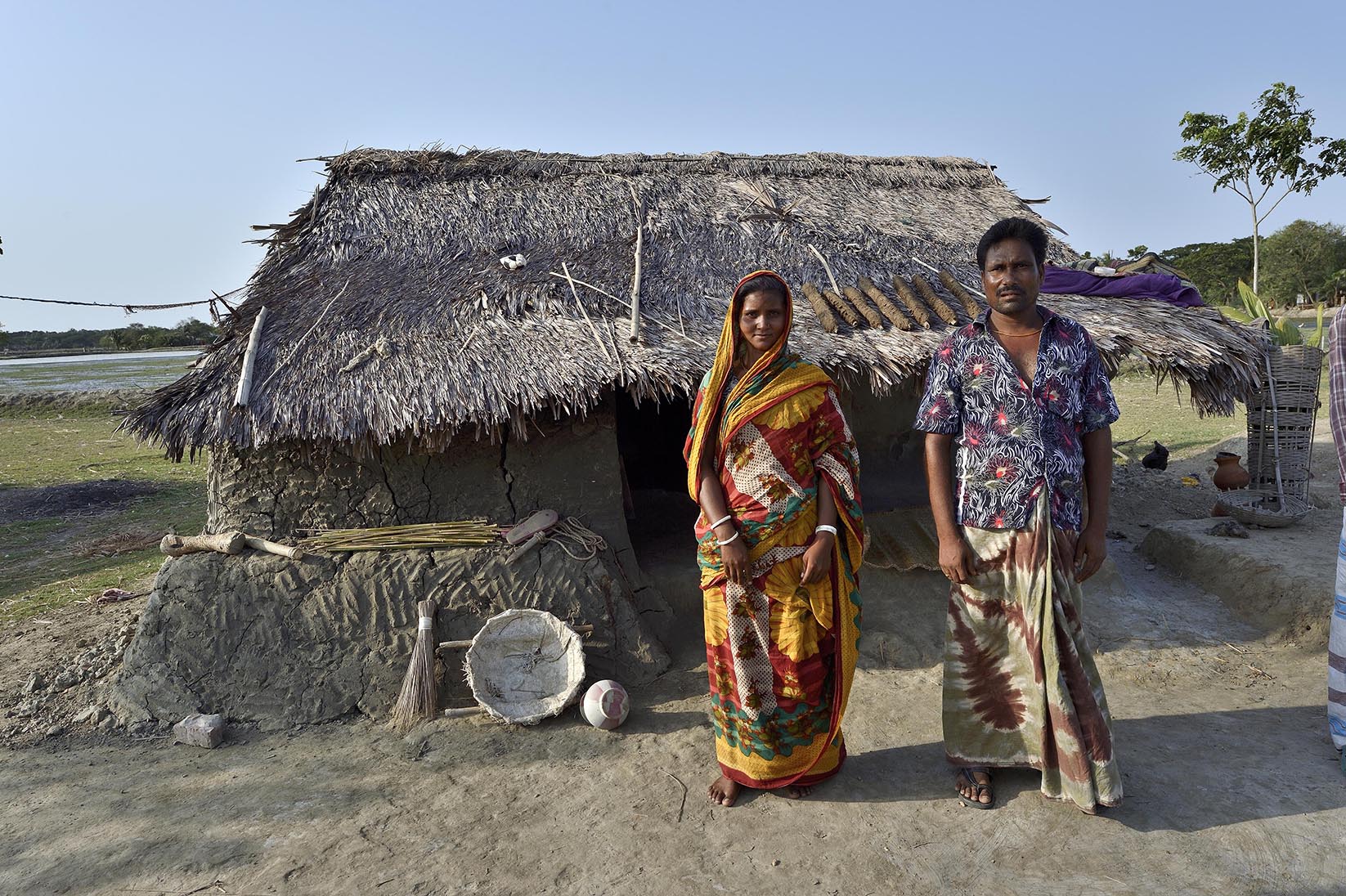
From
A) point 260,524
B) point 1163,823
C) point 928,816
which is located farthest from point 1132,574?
point 260,524

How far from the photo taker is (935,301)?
4855mm

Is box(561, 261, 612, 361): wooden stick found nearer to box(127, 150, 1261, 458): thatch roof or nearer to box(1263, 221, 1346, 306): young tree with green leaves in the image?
box(127, 150, 1261, 458): thatch roof

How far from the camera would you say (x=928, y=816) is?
9.21 ft

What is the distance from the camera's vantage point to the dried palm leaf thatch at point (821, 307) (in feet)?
15.0

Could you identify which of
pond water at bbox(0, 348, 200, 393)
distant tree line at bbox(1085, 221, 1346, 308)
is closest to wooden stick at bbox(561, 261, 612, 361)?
pond water at bbox(0, 348, 200, 393)

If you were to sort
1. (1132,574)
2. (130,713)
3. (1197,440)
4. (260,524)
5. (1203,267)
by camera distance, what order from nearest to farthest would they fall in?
(130,713)
(260,524)
(1132,574)
(1197,440)
(1203,267)

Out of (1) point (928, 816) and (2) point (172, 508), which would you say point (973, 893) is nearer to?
(1) point (928, 816)

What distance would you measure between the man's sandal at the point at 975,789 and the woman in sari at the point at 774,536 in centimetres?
50

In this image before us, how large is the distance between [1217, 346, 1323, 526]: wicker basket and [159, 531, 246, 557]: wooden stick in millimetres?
6548

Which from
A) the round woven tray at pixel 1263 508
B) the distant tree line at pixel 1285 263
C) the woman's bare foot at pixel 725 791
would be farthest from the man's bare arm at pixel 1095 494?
the distant tree line at pixel 1285 263

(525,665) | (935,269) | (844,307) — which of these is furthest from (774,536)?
(935,269)

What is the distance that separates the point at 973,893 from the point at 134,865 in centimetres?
278

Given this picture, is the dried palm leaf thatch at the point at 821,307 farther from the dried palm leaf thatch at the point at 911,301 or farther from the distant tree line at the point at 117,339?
the distant tree line at the point at 117,339

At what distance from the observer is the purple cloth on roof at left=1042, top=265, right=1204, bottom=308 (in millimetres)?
5145
